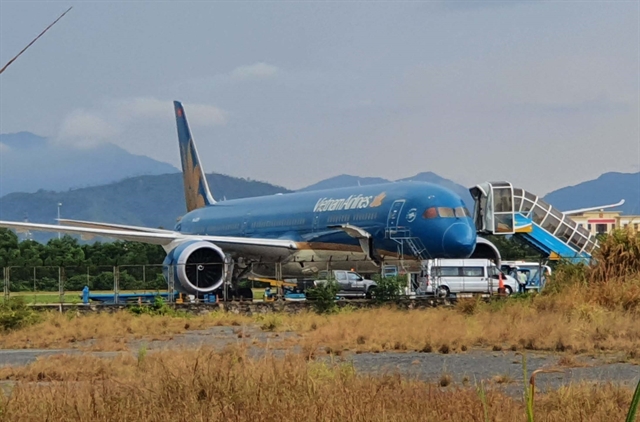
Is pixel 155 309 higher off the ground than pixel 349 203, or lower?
lower

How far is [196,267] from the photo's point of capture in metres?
32.9

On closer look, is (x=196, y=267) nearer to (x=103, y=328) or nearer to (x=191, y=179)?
(x=103, y=328)

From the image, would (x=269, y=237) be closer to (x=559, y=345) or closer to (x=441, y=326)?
(x=441, y=326)

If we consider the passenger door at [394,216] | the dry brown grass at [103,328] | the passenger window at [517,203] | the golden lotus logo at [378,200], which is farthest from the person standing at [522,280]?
the dry brown grass at [103,328]

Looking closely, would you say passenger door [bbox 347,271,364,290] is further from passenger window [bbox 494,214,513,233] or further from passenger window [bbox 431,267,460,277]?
passenger window [bbox 494,214,513,233]

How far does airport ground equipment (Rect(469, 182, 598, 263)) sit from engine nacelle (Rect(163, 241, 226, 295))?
28.1 ft

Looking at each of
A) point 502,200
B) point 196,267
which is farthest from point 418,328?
point 502,200

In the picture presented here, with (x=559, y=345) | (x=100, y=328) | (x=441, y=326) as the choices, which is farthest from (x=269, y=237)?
(x=559, y=345)

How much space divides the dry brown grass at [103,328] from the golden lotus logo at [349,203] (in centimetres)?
807

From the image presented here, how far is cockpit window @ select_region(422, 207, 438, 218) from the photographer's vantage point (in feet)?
101

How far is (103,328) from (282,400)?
47.0 ft

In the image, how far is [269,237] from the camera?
38.0 meters

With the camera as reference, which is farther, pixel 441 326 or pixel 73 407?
pixel 441 326

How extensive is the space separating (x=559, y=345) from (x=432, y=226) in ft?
48.3
